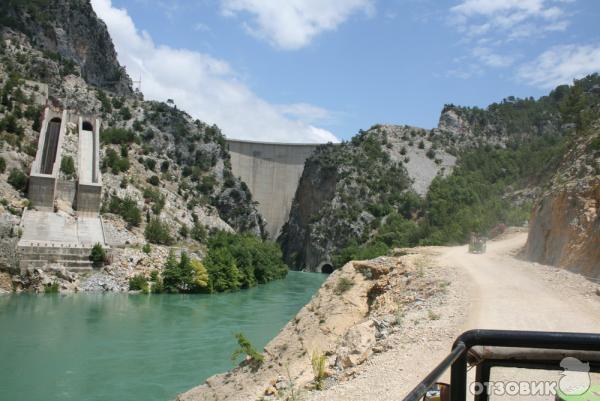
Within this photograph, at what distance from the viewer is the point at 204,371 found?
16.3 m

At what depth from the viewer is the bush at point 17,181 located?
37938 millimetres

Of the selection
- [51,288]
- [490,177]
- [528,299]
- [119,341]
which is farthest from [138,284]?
[490,177]

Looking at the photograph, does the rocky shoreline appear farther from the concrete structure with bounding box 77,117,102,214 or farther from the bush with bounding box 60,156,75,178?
the bush with bounding box 60,156,75,178

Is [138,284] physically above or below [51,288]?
above

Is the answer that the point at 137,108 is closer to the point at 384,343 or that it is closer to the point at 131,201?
the point at 131,201

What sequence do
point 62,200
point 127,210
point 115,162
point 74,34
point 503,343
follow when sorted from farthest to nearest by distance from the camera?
point 74,34, point 115,162, point 127,210, point 62,200, point 503,343

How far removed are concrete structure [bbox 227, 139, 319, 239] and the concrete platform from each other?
40961 mm

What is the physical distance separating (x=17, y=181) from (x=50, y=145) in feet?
26.8

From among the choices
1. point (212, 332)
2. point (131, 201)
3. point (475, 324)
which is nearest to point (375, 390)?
point (475, 324)

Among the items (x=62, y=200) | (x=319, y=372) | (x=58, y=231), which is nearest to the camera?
(x=319, y=372)

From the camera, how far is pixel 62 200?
39.6 metres

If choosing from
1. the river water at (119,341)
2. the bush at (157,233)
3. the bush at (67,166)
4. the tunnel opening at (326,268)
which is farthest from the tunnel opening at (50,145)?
the tunnel opening at (326,268)

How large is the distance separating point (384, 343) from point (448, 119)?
7246cm

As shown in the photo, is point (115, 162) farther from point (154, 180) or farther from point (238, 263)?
point (238, 263)
